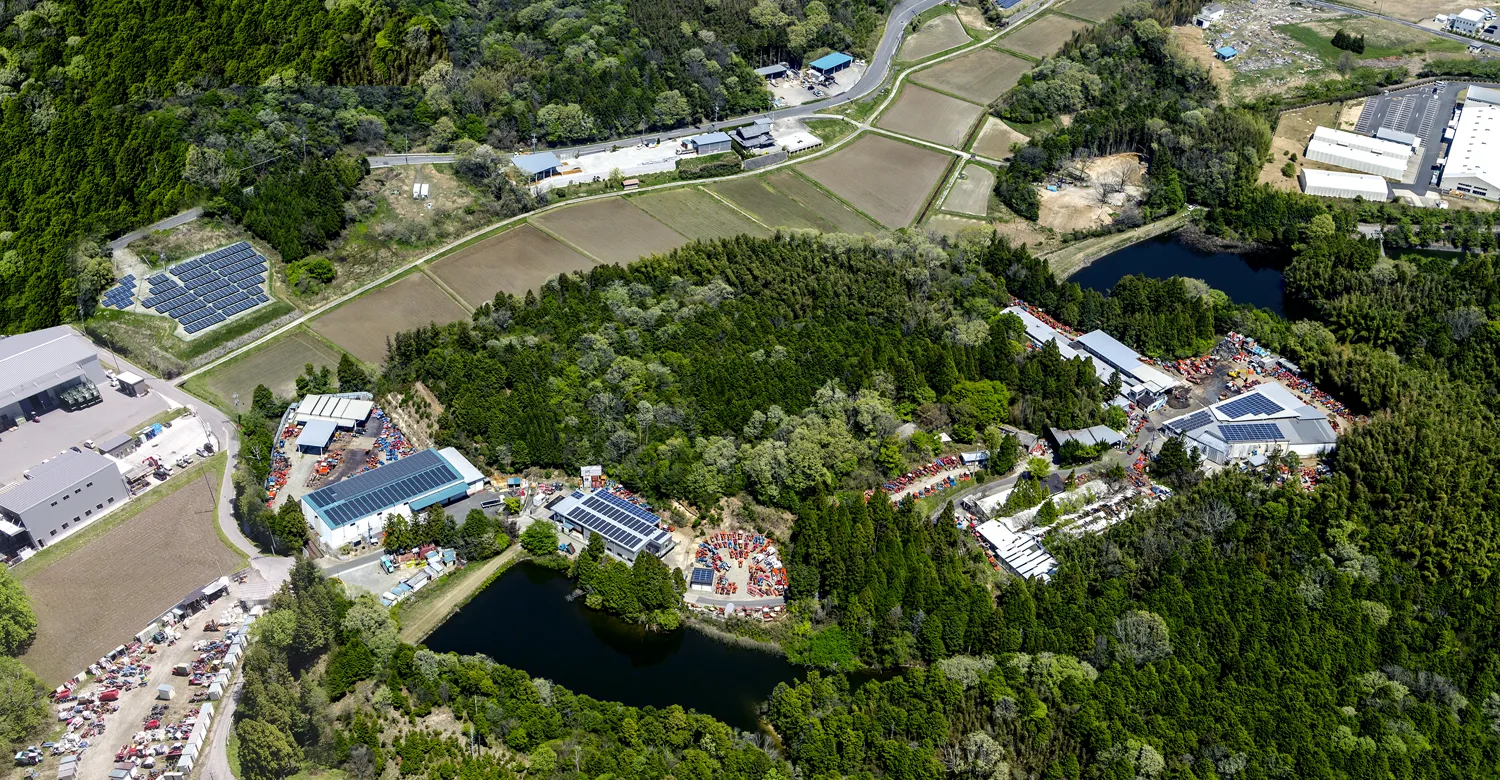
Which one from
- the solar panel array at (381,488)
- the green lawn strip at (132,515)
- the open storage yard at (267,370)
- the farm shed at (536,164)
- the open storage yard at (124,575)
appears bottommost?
the open storage yard at (124,575)

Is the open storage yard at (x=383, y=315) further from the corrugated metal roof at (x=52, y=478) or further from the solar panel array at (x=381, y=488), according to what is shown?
the corrugated metal roof at (x=52, y=478)

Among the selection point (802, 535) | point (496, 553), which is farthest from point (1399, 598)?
point (496, 553)

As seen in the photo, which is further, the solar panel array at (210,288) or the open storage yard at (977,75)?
the open storage yard at (977,75)

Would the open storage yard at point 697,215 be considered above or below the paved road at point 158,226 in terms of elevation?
below

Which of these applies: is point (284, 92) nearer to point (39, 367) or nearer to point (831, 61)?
point (39, 367)

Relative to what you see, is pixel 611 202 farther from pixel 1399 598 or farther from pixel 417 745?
pixel 1399 598

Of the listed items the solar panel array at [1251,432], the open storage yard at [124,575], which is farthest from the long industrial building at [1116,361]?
the open storage yard at [124,575]

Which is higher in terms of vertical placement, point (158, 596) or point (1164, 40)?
point (1164, 40)
